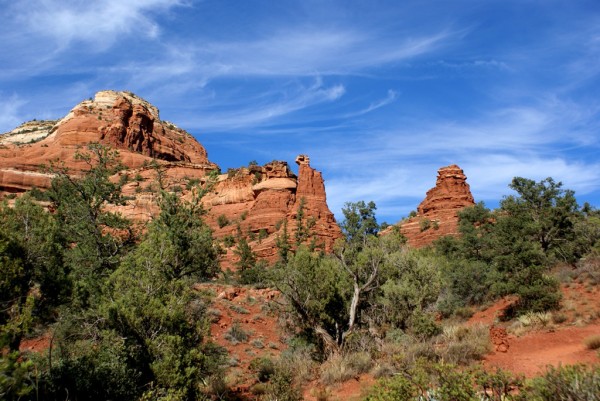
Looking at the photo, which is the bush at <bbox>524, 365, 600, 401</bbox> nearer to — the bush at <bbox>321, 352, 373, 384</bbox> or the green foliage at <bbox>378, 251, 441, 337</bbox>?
the bush at <bbox>321, 352, 373, 384</bbox>

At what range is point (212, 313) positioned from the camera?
23.1 m

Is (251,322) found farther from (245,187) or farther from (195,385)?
(245,187)

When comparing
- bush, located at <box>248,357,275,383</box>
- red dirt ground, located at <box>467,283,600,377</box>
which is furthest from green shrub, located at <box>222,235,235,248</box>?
red dirt ground, located at <box>467,283,600,377</box>

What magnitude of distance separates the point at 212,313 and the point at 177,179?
53.0 m

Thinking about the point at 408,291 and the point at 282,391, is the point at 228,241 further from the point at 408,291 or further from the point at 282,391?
the point at 282,391

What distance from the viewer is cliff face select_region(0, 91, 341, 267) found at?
2228 inches

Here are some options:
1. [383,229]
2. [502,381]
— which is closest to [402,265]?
[502,381]

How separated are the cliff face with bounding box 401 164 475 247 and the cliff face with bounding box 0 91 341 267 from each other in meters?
11.3

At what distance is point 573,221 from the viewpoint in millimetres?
28906

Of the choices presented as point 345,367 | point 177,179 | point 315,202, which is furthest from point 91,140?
point 345,367

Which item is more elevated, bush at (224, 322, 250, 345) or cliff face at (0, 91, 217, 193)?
cliff face at (0, 91, 217, 193)

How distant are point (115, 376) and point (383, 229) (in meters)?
61.2

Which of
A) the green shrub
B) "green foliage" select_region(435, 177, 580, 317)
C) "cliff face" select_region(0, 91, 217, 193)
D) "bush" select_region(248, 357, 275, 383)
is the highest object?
"cliff face" select_region(0, 91, 217, 193)

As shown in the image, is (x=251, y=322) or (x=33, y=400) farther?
(x=251, y=322)
